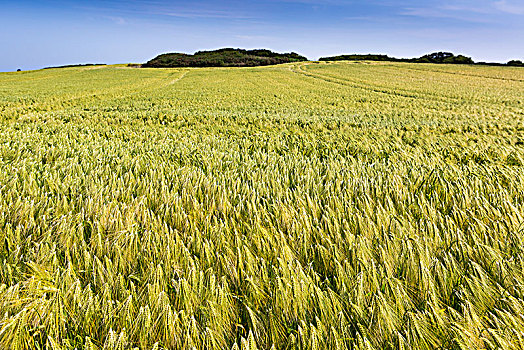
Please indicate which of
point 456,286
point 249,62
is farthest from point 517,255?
point 249,62

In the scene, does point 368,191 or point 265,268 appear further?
point 368,191

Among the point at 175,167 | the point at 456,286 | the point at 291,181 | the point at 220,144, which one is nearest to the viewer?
the point at 456,286

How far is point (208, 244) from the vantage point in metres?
1.34

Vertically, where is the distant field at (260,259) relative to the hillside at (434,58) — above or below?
below

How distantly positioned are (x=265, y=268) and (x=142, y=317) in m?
0.47

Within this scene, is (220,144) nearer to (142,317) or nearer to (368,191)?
(368,191)

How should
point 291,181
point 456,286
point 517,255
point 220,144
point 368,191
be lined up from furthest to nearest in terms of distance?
1. point 220,144
2. point 291,181
3. point 368,191
4. point 517,255
5. point 456,286

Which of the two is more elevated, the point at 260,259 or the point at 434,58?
the point at 434,58

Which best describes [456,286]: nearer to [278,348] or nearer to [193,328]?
[278,348]

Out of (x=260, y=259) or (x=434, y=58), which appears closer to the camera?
(x=260, y=259)

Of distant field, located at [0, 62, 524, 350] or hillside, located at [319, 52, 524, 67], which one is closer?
distant field, located at [0, 62, 524, 350]

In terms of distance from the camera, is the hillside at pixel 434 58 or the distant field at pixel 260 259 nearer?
the distant field at pixel 260 259

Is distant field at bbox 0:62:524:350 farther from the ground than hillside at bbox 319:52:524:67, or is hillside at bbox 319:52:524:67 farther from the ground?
hillside at bbox 319:52:524:67

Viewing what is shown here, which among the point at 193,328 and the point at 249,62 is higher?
the point at 249,62
